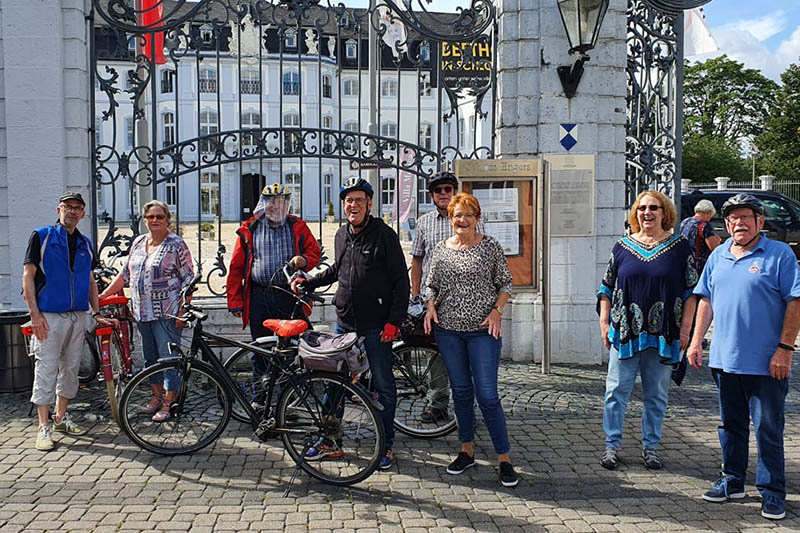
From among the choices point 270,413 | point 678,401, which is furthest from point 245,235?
point 678,401

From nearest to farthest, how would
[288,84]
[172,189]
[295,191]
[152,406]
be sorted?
[152,406], [288,84], [172,189], [295,191]

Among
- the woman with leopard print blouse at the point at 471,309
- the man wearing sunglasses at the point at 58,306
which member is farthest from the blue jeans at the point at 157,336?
the woman with leopard print blouse at the point at 471,309

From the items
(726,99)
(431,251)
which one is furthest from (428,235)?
(726,99)

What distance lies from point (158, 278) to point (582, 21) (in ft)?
15.2

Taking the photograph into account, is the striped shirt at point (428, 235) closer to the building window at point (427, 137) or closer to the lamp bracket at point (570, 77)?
the building window at point (427, 137)

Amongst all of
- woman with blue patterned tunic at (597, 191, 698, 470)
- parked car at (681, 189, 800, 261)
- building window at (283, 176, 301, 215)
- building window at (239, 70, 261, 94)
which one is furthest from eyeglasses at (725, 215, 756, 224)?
building window at (283, 176, 301, 215)

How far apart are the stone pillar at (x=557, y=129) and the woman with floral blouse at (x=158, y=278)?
12.3ft

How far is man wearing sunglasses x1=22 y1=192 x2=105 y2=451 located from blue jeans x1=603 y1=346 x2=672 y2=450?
3.75 meters

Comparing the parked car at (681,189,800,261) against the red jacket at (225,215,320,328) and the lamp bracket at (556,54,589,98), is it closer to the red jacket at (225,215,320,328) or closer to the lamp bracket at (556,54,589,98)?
the lamp bracket at (556,54,589,98)

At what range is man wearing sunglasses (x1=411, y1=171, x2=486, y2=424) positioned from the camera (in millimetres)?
5863

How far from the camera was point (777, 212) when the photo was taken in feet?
63.8

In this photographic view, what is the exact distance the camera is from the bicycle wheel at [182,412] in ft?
17.5

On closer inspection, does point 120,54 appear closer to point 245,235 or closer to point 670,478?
point 245,235

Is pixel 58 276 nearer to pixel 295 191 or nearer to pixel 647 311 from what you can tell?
pixel 647 311
